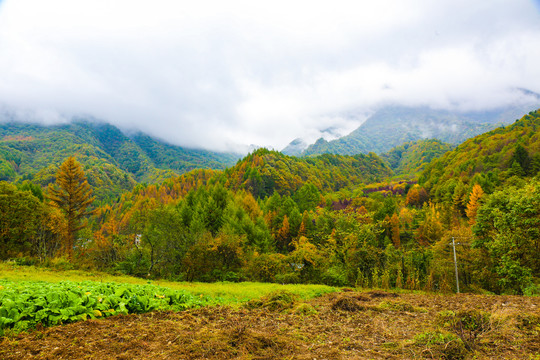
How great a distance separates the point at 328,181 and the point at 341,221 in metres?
146

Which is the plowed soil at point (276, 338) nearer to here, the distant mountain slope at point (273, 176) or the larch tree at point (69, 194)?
the larch tree at point (69, 194)

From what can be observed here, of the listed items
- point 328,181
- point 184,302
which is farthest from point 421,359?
point 328,181

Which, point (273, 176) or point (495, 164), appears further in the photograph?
point (273, 176)

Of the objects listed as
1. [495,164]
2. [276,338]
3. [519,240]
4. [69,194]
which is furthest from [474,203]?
[69,194]

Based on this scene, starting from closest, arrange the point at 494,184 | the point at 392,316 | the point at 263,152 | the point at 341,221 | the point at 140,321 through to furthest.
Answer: the point at 140,321
the point at 392,316
the point at 341,221
the point at 494,184
the point at 263,152

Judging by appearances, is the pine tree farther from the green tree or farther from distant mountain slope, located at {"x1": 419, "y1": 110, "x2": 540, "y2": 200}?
the green tree

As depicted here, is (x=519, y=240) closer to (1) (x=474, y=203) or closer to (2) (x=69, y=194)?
(1) (x=474, y=203)

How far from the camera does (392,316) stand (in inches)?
403

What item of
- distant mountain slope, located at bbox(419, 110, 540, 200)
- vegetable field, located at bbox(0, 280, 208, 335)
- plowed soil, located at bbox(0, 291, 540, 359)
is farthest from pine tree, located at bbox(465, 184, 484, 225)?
vegetable field, located at bbox(0, 280, 208, 335)

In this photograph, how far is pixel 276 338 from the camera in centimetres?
711

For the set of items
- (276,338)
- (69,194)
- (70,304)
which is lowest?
(276,338)

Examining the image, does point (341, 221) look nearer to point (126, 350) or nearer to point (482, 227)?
point (482, 227)

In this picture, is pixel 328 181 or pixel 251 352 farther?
pixel 328 181

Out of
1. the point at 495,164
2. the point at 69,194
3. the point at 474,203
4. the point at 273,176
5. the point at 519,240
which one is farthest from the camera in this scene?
the point at 273,176
